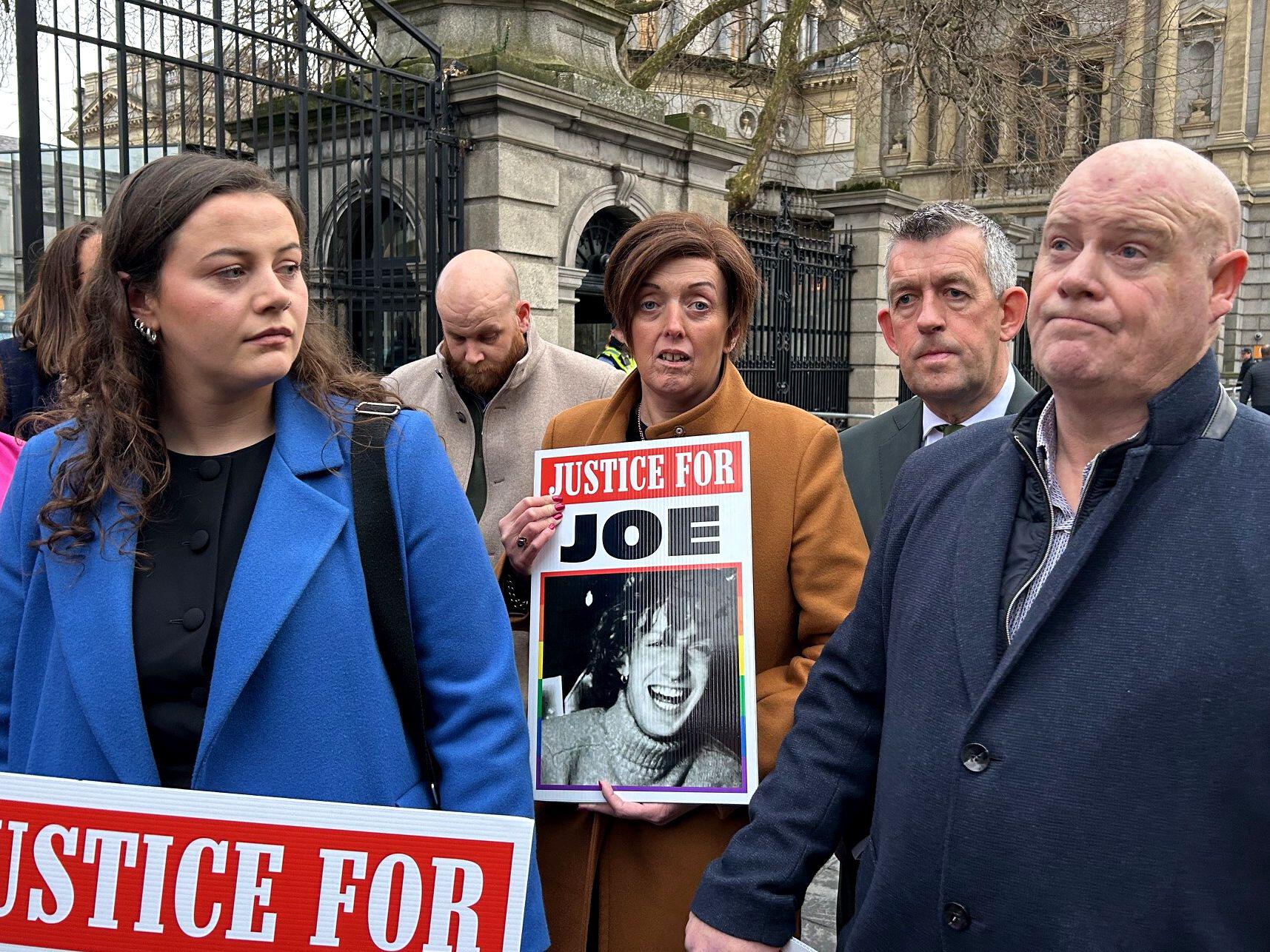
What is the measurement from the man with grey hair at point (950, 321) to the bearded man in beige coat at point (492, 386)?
1023 millimetres

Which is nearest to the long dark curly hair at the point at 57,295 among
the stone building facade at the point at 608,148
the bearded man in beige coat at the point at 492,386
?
the bearded man in beige coat at the point at 492,386

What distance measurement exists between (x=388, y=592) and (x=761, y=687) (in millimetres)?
826

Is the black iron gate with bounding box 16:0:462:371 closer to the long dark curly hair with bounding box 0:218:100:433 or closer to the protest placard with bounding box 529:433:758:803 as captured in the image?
the long dark curly hair with bounding box 0:218:100:433

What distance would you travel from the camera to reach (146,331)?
6.30 ft

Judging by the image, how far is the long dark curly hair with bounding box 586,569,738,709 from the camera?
2131mm

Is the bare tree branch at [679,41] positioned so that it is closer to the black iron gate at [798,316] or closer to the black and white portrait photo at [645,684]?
the black iron gate at [798,316]

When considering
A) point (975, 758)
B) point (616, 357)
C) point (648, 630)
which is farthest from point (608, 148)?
point (975, 758)

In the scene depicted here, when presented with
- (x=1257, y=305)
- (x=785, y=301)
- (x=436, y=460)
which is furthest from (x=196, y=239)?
(x=1257, y=305)

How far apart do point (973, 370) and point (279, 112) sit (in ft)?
22.5

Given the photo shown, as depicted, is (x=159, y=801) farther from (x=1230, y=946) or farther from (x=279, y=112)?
(x=279, y=112)

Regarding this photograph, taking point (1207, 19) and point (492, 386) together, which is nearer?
point (492, 386)

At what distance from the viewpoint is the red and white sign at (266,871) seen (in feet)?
5.38

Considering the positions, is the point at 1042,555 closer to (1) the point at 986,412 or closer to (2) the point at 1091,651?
(2) the point at 1091,651

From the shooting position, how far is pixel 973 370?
107 inches
